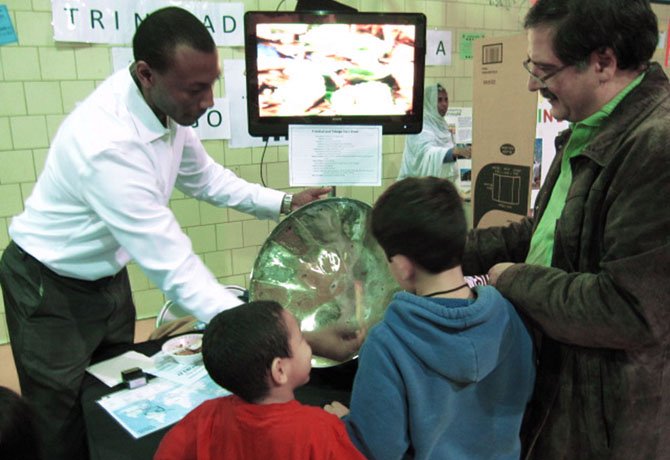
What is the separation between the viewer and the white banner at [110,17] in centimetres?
297

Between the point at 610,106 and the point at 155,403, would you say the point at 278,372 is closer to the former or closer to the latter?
the point at 155,403

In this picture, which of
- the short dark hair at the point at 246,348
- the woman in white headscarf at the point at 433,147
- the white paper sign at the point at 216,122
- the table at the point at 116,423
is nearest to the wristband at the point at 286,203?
the table at the point at 116,423

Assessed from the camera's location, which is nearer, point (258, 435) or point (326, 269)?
point (258, 435)

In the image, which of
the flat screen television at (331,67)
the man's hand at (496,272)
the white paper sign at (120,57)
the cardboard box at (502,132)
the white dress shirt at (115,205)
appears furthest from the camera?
the white paper sign at (120,57)

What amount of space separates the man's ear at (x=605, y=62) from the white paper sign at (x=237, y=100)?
259cm

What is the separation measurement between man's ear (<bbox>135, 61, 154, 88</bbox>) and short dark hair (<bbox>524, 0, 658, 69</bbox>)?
963 mm

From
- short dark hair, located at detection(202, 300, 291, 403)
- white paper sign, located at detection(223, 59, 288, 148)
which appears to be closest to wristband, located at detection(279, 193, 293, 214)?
short dark hair, located at detection(202, 300, 291, 403)

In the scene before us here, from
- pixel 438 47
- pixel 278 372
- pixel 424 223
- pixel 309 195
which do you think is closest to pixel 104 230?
pixel 309 195

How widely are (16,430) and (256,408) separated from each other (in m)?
0.41

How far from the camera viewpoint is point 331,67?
5.82 ft

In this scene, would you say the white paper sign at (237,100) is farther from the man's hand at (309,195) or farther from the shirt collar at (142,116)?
the shirt collar at (142,116)

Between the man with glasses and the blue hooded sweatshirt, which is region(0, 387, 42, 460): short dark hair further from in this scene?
the man with glasses

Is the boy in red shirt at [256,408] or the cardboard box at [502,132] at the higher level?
the cardboard box at [502,132]

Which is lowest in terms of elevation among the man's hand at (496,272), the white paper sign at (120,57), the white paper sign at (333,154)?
the man's hand at (496,272)
